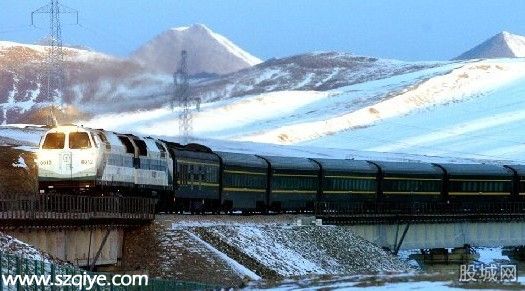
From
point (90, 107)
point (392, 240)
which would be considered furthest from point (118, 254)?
point (90, 107)

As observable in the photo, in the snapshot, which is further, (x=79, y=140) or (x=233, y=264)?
(x=79, y=140)

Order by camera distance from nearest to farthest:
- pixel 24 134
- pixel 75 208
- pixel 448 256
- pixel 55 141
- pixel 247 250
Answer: pixel 75 208 < pixel 55 141 < pixel 247 250 < pixel 448 256 < pixel 24 134

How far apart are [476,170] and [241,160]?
24806mm

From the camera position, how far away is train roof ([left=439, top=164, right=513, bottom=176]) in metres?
92.4

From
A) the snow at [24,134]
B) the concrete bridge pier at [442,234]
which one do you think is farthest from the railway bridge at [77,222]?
the snow at [24,134]

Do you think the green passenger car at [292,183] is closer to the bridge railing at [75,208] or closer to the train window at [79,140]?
the bridge railing at [75,208]

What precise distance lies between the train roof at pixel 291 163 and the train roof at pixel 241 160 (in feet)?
2.99

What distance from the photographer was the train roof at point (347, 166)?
82.9 metres

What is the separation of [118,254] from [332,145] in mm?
138031

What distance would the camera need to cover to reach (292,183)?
3113 inches

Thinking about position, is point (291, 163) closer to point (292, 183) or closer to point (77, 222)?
point (292, 183)

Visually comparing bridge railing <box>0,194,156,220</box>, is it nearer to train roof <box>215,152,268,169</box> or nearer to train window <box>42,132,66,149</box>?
train window <box>42,132,66,149</box>

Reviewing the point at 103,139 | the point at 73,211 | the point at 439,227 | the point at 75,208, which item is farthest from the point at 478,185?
the point at 73,211

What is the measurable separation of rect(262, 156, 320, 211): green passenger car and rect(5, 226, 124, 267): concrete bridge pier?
24.1 m
